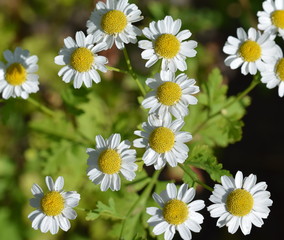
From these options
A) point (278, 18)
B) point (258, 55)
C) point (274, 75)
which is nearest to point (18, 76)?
point (258, 55)

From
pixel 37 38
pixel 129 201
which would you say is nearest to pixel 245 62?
pixel 129 201

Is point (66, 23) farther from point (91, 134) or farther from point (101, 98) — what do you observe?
point (91, 134)

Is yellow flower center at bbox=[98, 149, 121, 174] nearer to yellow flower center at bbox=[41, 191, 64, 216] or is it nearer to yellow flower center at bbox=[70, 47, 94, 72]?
yellow flower center at bbox=[41, 191, 64, 216]

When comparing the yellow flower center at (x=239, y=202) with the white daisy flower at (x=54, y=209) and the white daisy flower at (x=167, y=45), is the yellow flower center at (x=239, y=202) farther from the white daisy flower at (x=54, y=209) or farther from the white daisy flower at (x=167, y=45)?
the white daisy flower at (x=54, y=209)

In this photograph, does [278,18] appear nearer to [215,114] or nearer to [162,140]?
[215,114]

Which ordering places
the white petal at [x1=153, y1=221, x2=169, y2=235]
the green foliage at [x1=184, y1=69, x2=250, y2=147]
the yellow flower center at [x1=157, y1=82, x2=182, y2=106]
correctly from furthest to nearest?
the green foliage at [x1=184, y1=69, x2=250, y2=147]
the yellow flower center at [x1=157, y1=82, x2=182, y2=106]
the white petal at [x1=153, y1=221, x2=169, y2=235]

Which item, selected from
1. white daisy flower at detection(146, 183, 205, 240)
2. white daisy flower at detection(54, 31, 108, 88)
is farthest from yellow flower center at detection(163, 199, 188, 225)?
white daisy flower at detection(54, 31, 108, 88)
